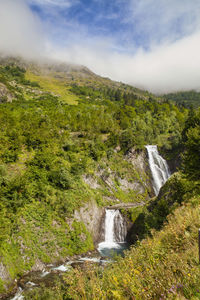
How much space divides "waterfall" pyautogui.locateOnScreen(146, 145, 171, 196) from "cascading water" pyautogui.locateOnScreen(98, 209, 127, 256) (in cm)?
2151

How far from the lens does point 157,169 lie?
56.1 meters

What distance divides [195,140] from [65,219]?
2085 centimetres

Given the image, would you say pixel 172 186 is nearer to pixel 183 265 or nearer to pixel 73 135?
pixel 183 265

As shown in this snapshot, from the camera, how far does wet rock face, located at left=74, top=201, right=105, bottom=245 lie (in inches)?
1166

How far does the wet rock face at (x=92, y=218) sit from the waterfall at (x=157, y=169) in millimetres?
24413

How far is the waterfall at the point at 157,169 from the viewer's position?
53.5 metres

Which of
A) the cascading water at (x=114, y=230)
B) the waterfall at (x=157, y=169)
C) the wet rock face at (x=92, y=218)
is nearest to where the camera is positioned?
the wet rock face at (x=92, y=218)

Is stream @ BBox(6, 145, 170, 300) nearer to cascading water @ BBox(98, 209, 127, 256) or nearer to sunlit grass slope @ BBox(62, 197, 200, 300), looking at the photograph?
cascading water @ BBox(98, 209, 127, 256)

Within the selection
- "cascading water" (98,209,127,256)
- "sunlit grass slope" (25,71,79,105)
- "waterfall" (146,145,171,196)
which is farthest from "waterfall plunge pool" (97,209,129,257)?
"sunlit grass slope" (25,71,79,105)

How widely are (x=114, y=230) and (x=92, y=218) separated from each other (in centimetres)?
530

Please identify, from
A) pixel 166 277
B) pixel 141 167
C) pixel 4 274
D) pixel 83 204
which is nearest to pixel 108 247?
pixel 83 204

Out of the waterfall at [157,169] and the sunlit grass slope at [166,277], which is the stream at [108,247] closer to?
the waterfall at [157,169]

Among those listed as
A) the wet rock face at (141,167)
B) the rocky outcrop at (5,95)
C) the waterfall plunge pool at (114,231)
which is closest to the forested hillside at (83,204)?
the wet rock face at (141,167)

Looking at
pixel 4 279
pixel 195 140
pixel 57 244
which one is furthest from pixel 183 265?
pixel 57 244
